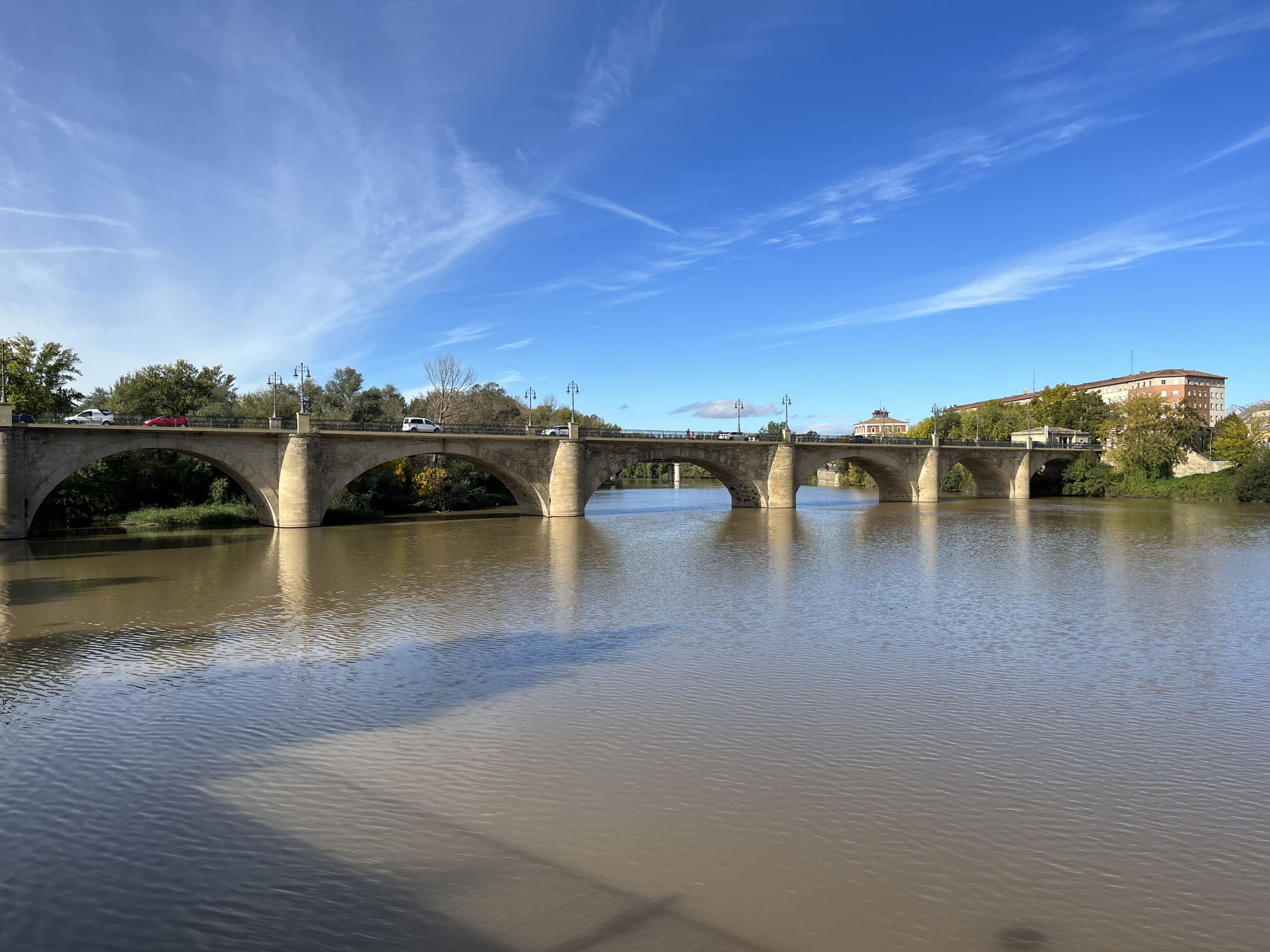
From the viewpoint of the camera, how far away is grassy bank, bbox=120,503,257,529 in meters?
38.1

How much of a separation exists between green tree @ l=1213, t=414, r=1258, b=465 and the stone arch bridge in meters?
17.4

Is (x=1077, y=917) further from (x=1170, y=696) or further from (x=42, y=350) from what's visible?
(x=42, y=350)

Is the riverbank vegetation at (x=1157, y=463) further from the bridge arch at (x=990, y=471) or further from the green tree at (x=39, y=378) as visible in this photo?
the green tree at (x=39, y=378)

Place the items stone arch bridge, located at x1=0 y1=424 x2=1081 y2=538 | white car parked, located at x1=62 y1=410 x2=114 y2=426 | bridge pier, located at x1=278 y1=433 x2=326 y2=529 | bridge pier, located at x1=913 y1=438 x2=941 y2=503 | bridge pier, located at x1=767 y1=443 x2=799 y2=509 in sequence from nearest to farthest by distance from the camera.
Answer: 1. stone arch bridge, located at x1=0 y1=424 x2=1081 y2=538
2. white car parked, located at x1=62 y1=410 x2=114 y2=426
3. bridge pier, located at x1=278 y1=433 x2=326 y2=529
4. bridge pier, located at x1=767 y1=443 x2=799 y2=509
5. bridge pier, located at x1=913 y1=438 x2=941 y2=503

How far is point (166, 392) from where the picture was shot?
4925 centimetres

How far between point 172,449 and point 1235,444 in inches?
3153

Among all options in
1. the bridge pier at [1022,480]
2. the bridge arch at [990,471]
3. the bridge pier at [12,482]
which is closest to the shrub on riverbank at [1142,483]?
the bridge pier at [1022,480]

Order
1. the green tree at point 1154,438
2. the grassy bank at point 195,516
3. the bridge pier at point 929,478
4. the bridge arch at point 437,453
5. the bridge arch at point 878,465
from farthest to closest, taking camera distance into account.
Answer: the green tree at point 1154,438
the bridge pier at point 929,478
the bridge arch at point 878,465
the bridge arch at point 437,453
the grassy bank at point 195,516

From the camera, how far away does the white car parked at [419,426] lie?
42875 mm

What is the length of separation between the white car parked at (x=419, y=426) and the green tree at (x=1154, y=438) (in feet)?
209

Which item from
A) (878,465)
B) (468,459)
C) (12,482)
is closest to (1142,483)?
(878,465)

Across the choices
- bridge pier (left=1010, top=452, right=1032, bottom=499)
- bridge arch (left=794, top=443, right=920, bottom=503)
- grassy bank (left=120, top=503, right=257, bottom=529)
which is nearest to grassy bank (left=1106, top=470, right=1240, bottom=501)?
bridge pier (left=1010, top=452, right=1032, bottom=499)

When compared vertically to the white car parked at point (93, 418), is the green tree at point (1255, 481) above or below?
below

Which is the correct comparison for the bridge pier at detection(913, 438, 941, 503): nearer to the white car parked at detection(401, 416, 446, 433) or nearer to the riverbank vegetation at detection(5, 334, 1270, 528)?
the riverbank vegetation at detection(5, 334, 1270, 528)
